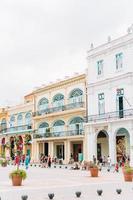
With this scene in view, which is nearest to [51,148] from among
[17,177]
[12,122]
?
[12,122]

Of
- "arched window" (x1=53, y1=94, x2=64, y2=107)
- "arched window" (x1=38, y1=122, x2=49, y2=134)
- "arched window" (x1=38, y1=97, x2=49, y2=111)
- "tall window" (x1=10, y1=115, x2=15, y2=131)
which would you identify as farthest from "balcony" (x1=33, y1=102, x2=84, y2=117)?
"tall window" (x1=10, y1=115, x2=15, y2=131)

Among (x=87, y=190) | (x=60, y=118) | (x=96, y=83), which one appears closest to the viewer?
(x=87, y=190)

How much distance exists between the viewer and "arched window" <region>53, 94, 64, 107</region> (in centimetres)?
5100

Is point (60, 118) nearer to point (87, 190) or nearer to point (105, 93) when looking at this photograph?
point (105, 93)

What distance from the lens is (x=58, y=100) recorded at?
5184 cm

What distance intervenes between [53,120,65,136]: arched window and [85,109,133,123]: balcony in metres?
7.11

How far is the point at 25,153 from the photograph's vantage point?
5875cm

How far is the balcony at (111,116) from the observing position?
3800 centimetres

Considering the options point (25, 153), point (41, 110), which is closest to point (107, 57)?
point (41, 110)

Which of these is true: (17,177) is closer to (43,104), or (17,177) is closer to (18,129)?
(43,104)

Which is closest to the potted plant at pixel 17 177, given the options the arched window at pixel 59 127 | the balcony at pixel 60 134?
the balcony at pixel 60 134

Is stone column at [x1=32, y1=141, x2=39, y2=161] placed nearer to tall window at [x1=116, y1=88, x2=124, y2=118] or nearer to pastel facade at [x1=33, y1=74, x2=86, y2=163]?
pastel facade at [x1=33, y1=74, x2=86, y2=163]

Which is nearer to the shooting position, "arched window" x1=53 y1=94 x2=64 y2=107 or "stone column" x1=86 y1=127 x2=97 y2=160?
"stone column" x1=86 y1=127 x2=97 y2=160

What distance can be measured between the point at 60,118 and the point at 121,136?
11697 millimetres
